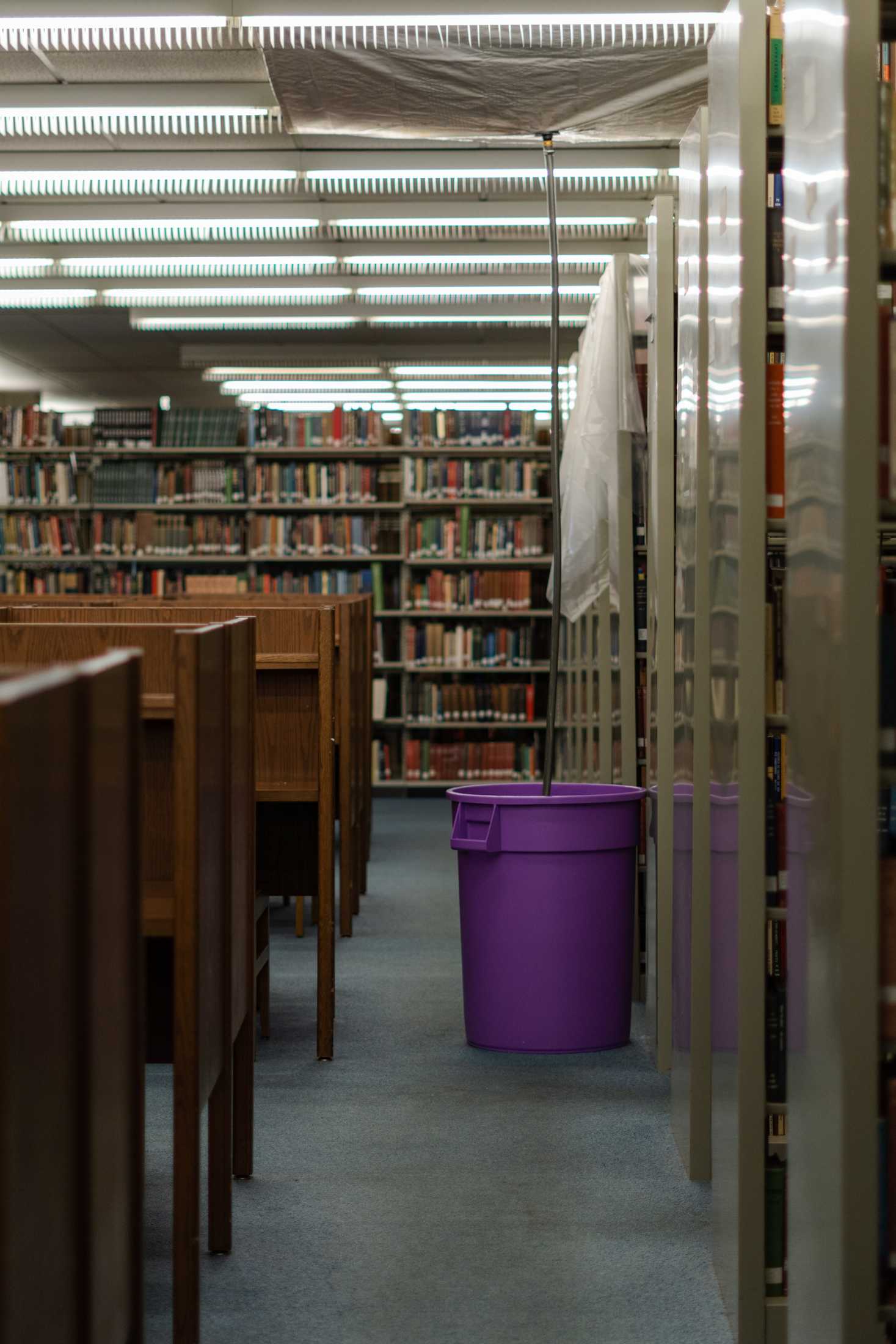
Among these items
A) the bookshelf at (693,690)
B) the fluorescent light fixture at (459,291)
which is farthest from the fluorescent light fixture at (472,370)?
the bookshelf at (693,690)

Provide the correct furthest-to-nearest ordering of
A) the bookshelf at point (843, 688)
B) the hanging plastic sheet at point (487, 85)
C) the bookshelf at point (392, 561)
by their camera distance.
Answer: the bookshelf at point (392, 561) → the hanging plastic sheet at point (487, 85) → the bookshelf at point (843, 688)

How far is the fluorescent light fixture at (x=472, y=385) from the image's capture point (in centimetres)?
992

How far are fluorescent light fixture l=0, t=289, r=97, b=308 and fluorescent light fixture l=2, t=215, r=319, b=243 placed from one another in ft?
3.38

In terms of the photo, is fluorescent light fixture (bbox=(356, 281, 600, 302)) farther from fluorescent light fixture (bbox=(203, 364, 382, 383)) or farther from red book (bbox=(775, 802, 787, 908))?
red book (bbox=(775, 802, 787, 908))

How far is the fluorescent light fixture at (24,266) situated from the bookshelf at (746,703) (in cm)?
540

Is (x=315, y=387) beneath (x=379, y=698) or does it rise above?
above

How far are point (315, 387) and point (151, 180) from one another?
187 inches

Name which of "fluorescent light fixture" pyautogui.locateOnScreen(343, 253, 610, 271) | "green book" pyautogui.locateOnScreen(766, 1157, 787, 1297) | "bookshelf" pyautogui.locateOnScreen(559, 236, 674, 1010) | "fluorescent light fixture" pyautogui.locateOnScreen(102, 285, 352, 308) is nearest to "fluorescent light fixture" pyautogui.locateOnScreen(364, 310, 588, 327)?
"fluorescent light fixture" pyautogui.locateOnScreen(102, 285, 352, 308)

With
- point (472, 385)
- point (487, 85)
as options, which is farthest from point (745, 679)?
point (472, 385)

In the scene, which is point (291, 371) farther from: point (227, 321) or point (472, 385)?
point (472, 385)

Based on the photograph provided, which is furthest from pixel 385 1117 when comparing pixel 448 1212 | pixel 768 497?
pixel 768 497

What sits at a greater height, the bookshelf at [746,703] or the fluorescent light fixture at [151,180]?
the fluorescent light fixture at [151,180]

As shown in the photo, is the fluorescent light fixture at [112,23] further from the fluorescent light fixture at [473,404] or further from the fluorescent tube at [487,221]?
the fluorescent light fixture at [473,404]

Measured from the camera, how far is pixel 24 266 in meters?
7.12
